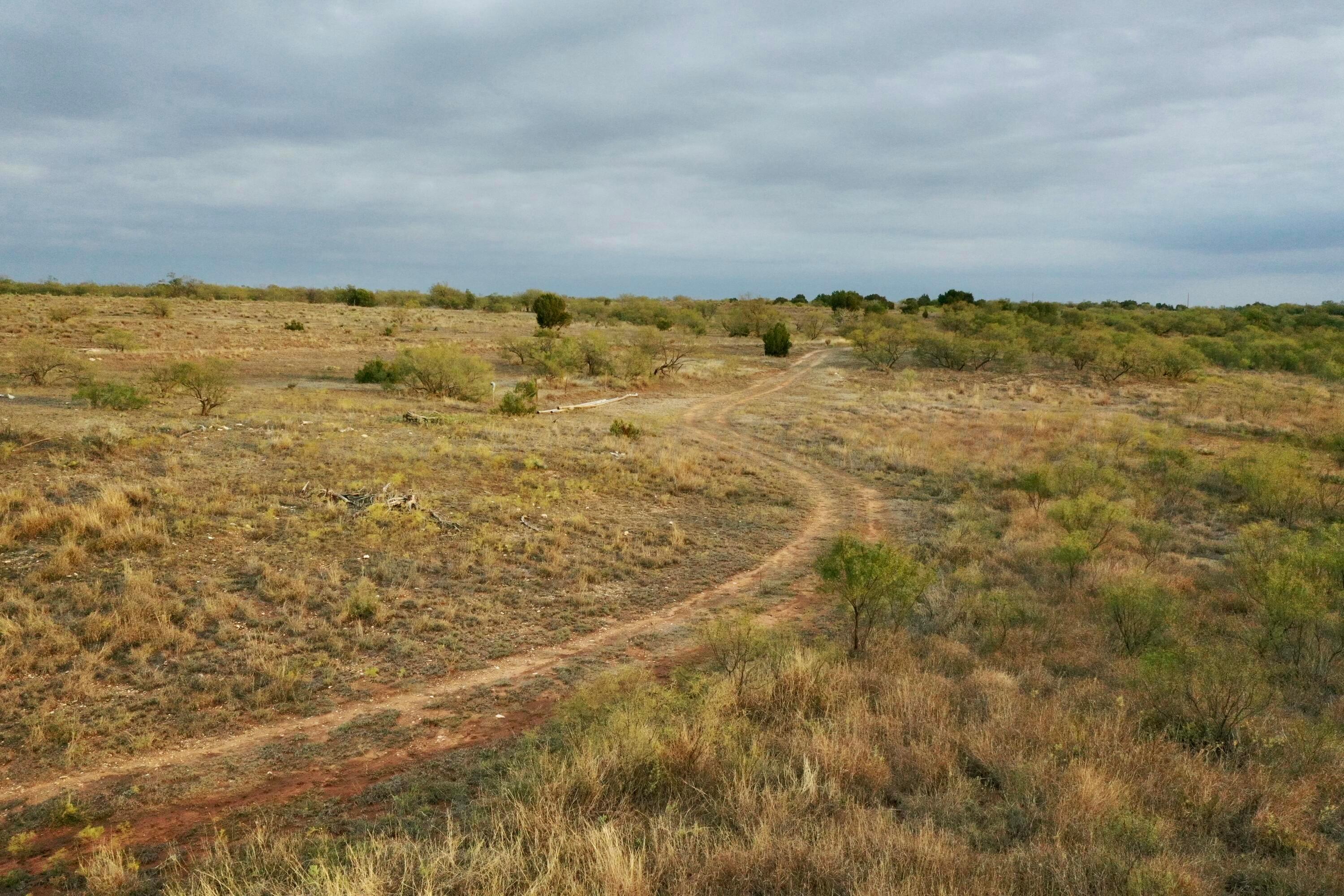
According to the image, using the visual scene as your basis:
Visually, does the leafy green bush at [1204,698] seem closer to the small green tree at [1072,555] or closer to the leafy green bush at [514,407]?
the small green tree at [1072,555]

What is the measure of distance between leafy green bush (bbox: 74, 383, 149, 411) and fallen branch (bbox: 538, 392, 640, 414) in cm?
1112

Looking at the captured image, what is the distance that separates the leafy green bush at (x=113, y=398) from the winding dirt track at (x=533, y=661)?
1612 centimetres

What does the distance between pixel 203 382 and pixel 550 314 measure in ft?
114

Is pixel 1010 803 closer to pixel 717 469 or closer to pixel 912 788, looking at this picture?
pixel 912 788

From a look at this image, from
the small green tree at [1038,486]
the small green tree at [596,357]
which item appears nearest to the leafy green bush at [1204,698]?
the small green tree at [1038,486]

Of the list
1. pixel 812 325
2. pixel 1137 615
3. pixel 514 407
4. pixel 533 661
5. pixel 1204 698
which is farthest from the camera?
pixel 812 325

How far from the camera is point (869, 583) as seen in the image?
351 inches

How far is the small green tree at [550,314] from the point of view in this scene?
178 ft

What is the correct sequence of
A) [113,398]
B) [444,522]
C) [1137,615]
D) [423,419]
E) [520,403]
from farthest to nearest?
[520,403] < [423,419] < [113,398] < [444,522] < [1137,615]

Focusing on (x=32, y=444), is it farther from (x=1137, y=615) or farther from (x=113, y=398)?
(x=1137, y=615)

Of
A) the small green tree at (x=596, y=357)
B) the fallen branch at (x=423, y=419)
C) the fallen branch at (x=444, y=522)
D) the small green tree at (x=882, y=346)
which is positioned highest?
the small green tree at (x=882, y=346)

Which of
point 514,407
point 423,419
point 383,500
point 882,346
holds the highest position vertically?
point 882,346

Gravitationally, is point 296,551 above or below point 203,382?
below

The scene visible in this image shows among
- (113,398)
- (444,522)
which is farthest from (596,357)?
(444,522)
